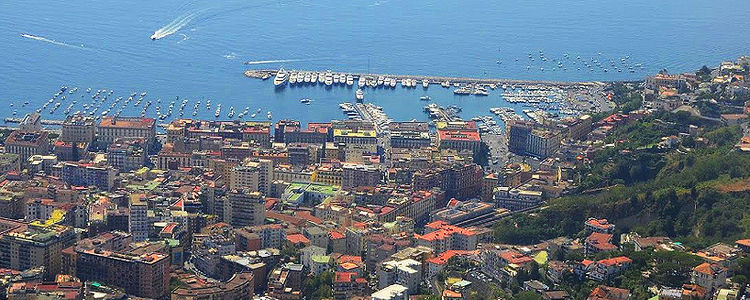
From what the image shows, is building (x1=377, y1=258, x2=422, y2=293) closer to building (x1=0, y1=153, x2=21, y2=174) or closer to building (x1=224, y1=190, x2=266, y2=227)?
building (x1=224, y1=190, x2=266, y2=227)

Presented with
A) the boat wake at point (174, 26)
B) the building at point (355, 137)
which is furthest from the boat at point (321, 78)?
the building at point (355, 137)

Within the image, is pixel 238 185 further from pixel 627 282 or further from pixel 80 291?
pixel 627 282

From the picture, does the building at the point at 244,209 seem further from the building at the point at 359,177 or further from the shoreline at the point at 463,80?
the shoreline at the point at 463,80

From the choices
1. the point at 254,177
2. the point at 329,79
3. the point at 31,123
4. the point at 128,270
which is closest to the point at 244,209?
the point at 254,177

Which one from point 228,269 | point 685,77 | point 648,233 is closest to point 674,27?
point 685,77

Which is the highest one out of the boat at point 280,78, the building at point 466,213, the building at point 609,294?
the boat at point 280,78

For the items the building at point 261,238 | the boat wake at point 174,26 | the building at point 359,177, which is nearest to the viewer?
the building at point 261,238

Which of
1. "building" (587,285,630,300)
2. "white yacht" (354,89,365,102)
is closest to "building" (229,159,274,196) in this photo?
"building" (587,285,630,300)
